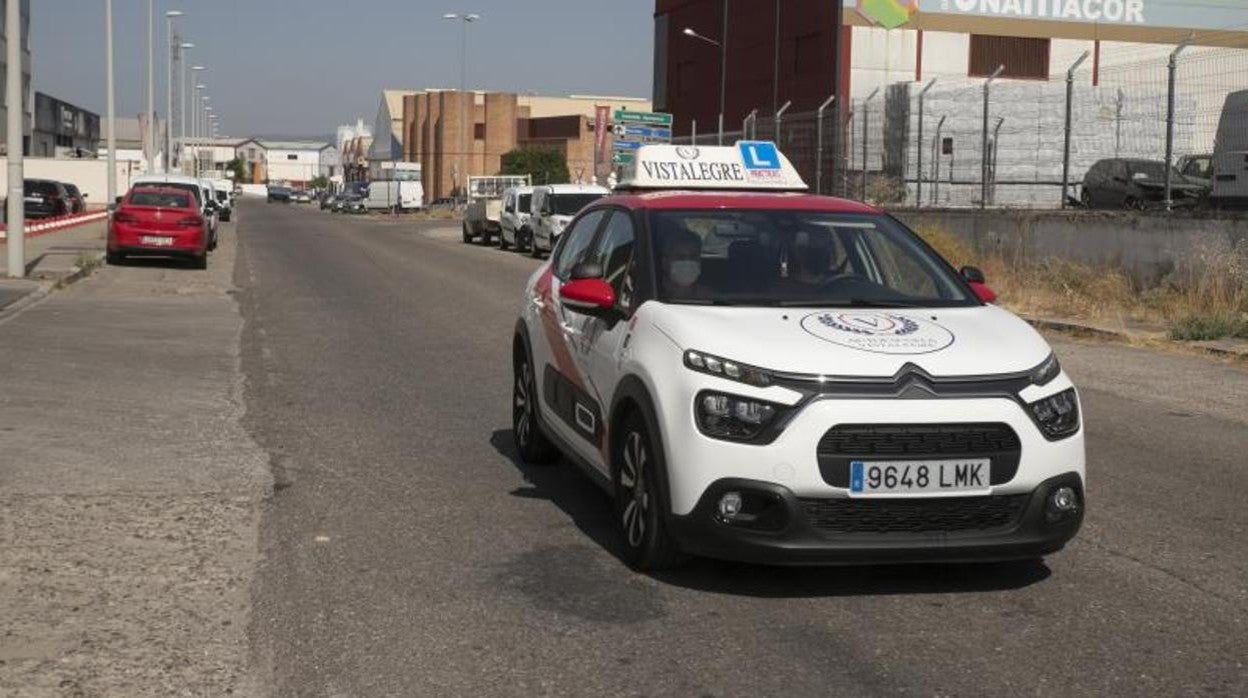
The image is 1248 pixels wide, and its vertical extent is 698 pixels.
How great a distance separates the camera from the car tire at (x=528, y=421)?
26.4ft

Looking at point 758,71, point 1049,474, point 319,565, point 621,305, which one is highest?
point 758,71

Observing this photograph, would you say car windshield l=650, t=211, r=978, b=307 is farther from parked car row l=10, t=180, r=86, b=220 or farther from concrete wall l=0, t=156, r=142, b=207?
concrete wall l=0, t=156, r=142, b=207

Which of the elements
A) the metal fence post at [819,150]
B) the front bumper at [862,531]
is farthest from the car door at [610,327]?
the metal fence post at [819,150]

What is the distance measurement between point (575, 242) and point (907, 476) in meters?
2.99

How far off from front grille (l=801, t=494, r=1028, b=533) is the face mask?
4.62 feet

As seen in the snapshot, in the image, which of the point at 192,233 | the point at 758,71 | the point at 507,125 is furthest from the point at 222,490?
the point at 507,125

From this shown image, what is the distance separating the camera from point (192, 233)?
2583 cm

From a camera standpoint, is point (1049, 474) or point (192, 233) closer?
point (1049, 474)

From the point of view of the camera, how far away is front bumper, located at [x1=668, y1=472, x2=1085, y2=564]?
17.4ft

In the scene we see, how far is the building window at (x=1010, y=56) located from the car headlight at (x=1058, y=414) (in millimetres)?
46504

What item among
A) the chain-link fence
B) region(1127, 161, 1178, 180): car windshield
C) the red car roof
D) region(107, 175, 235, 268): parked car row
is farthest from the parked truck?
the red car roof

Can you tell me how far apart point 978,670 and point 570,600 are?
157 cm

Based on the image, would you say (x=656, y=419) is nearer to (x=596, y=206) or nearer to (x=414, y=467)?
(x=596, y=206)

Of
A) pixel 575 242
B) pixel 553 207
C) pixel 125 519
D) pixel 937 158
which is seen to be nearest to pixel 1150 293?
pixel 937 158
